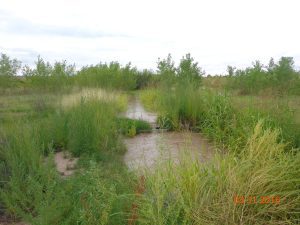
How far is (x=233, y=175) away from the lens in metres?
2.89

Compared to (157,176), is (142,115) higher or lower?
lower

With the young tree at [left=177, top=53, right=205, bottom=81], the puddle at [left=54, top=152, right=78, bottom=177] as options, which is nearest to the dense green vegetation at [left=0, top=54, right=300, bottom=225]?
the puddle at [left=54, top=152, right=78, bottom=177]

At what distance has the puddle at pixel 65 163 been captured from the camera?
4.69m

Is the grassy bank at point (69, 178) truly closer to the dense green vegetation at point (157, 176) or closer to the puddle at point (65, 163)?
the dense green vegetation at point (157, 176)

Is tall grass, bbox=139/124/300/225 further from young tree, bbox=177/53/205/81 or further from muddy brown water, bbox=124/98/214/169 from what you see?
young tree, bbox=177/53/205/81

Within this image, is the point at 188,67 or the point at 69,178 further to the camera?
the point at 188,67

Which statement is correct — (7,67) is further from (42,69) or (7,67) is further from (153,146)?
(153,146)

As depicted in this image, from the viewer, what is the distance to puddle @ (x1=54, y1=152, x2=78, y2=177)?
4695 mm
